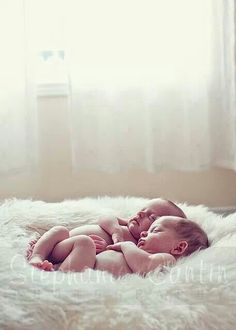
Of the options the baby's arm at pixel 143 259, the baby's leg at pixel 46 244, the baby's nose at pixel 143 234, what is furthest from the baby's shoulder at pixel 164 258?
the baby's leg at pixel 46 244

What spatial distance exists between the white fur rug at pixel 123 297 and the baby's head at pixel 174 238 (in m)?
0.10

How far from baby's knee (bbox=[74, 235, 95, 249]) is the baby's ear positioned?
202mm

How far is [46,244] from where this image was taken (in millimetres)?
1379

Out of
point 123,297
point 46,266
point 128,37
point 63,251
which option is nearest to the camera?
point 123,297

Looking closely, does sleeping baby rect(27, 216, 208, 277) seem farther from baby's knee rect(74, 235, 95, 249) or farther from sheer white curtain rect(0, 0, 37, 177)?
sheer white curtain rect(0, 0, 37, 177)

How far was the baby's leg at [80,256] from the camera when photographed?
4.13 feet

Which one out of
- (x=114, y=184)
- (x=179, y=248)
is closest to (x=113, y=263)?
(x=179, y=248)

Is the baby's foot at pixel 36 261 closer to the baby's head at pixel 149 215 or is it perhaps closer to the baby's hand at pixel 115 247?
the baby's hand at pixel 115 247

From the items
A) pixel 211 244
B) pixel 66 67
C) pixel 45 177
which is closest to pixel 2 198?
pixel 45 177

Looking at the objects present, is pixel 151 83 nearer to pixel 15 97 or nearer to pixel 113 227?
pixel 15 97

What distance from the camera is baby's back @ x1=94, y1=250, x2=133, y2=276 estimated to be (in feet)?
4.18

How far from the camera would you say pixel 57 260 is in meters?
1.37

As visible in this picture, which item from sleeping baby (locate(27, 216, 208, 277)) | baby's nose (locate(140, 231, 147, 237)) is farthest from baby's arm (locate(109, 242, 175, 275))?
baby's nose (locate(140, 231, 147, 237))

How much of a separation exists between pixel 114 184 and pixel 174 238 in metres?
0.80
